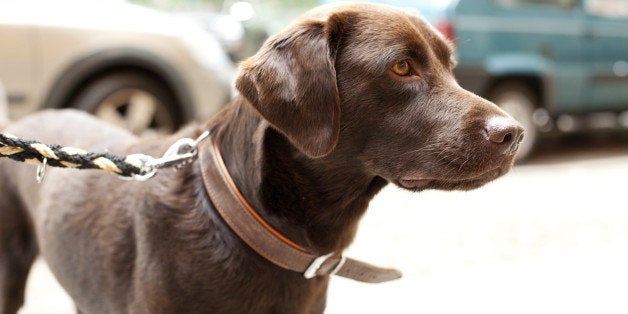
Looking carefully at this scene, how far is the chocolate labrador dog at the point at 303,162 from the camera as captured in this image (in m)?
1.83

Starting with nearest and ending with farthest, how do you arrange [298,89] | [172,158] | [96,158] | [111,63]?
[298,89] → [96,158] → [172,158] → [111,63]

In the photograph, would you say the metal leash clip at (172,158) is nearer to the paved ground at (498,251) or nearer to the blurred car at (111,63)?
the paved ground at (498,251)

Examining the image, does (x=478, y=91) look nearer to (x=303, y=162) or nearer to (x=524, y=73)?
(x=524, y=73)

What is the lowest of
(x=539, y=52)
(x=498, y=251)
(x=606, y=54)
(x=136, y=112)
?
(x=498, y=251)

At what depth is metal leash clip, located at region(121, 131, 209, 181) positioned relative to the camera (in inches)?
78.2

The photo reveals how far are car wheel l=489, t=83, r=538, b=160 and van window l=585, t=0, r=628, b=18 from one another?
1.35m

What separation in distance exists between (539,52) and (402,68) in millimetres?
5784

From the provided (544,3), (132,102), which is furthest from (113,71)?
(544,3)

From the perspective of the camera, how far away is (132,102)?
532 cm

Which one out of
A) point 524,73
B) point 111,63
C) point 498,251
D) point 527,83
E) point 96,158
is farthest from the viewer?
point 527,83

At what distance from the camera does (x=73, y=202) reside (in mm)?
2297

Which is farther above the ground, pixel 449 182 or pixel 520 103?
pixel 449 182

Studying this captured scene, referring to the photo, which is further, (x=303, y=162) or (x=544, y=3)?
(x=544, y=3)

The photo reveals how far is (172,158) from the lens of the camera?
2.02 m
